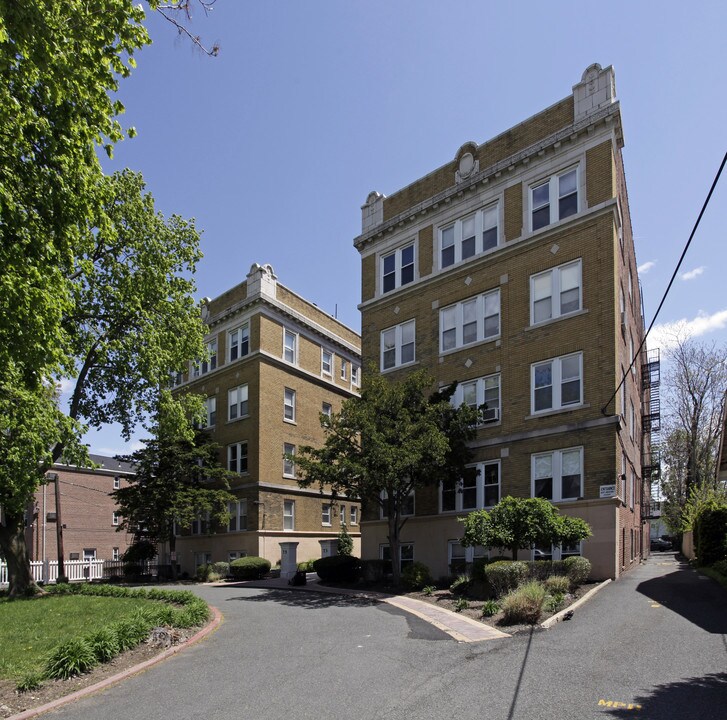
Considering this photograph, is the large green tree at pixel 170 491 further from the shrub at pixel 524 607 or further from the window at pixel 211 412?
the shrub at pixel 524 607

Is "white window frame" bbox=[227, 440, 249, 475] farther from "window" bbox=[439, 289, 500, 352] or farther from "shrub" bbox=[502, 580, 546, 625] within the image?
"shrub" bbox=[502, 580, 546, 625]

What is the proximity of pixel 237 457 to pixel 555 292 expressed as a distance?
21586mm

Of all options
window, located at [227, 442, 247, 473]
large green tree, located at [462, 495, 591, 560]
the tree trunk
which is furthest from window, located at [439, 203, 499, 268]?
the tree trunk

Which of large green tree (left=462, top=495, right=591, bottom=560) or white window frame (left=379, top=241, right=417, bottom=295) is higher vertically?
white window frame (left=379, top=241, right=417, bottom=295)

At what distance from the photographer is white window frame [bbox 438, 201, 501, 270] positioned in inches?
997

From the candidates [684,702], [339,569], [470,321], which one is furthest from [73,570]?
[684,702]

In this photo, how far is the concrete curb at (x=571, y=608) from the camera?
1242cm

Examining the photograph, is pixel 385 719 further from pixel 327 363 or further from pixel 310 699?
pixel 327 363

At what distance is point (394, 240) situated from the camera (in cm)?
2888

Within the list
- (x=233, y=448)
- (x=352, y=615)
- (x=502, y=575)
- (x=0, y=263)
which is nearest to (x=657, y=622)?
(x=502, y=575)

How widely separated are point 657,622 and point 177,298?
19303mm

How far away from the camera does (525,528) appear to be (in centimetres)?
1689

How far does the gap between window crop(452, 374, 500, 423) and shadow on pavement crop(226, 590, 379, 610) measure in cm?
850

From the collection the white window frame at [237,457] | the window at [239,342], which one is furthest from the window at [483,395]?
the window at [239,342]
